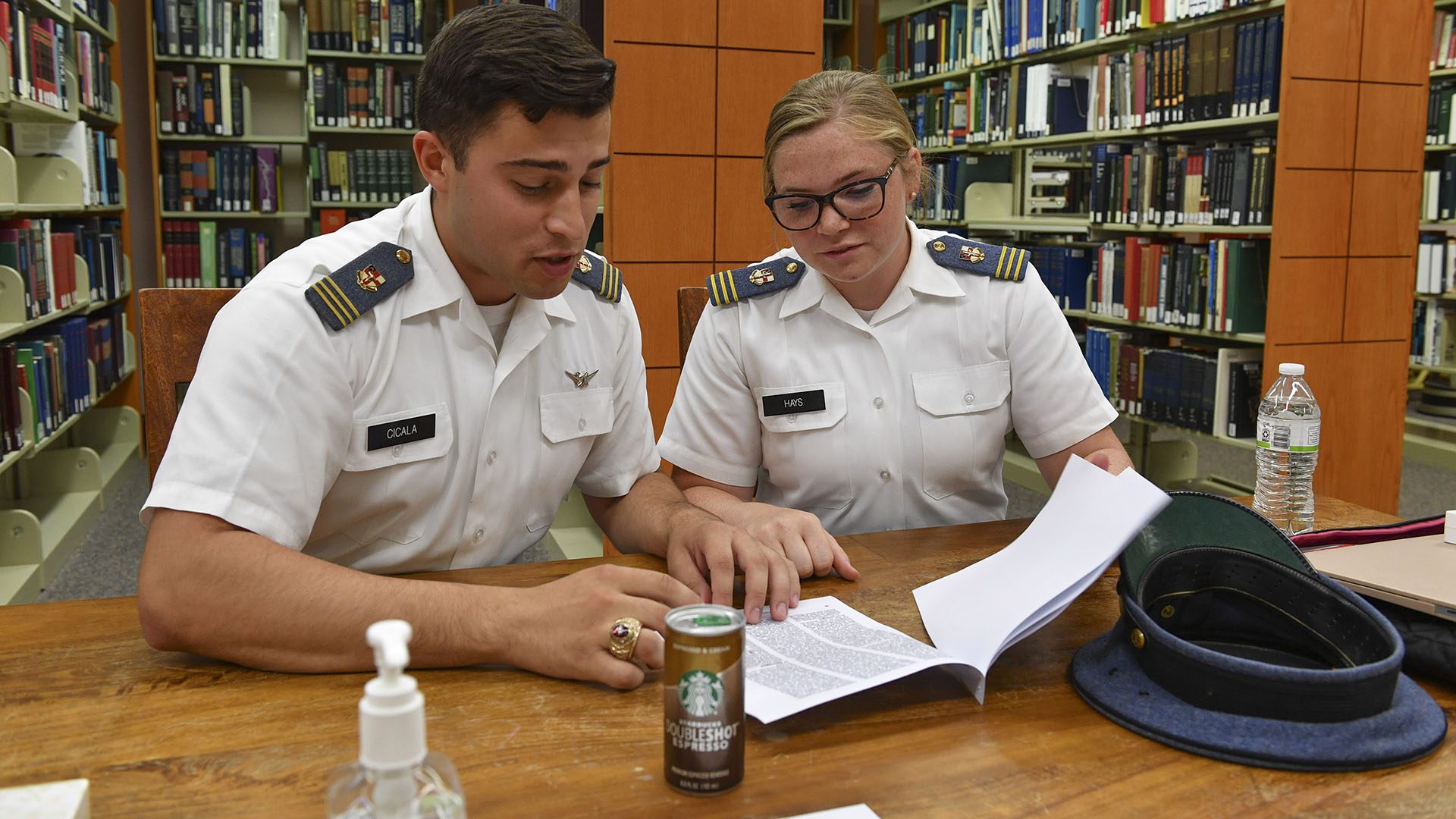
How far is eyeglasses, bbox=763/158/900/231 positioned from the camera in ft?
5.64

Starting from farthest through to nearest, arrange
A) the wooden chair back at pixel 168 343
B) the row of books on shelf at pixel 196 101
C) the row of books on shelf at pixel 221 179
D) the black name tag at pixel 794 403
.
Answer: the row of books on shelf at pixel 221 179 < the row of books on shelf at pixel 196 101 < the black name tag at pixel 794 403 < the wooden chair back at pixel 168 343

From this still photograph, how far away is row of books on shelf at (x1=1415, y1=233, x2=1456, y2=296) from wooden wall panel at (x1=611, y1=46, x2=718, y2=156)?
12.8 feet

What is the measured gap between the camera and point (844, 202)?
1.72 m

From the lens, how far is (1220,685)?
2.98 ft

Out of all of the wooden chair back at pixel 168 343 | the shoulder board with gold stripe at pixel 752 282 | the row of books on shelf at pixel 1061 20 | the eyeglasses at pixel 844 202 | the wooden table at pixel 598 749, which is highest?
the row of books on shelf at pixel 1061 20

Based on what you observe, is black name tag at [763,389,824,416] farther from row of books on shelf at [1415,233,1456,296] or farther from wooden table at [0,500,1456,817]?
row of books on shelf at [1415,233,1456,296]

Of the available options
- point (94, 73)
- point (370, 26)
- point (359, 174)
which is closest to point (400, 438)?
point (94, 73)

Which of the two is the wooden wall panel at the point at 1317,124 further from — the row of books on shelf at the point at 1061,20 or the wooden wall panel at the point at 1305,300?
the row of books on shelf at the point at 1061,20

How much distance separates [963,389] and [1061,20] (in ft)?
11.6

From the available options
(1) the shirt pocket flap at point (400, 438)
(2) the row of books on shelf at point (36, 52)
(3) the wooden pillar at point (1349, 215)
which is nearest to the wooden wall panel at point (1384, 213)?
(3) the wooden pillar at point (1349, 215)

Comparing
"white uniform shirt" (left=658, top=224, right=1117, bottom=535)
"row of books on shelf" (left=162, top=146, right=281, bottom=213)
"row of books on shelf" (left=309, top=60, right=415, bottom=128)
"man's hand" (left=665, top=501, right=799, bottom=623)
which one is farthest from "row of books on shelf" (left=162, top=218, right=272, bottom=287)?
"man's hand" (left=665, top=501, right=799, bottom=623)

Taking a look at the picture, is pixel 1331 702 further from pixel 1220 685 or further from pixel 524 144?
pixel 524 144

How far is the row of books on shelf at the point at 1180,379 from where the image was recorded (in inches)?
160

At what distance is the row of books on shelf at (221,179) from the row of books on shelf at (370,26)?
0.64 m
